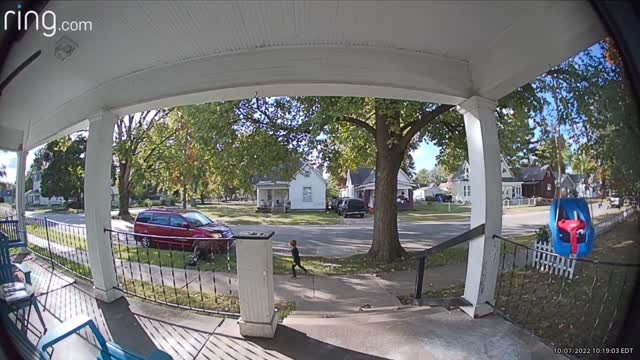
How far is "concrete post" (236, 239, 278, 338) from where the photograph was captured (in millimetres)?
2166

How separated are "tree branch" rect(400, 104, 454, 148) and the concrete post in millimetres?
4449

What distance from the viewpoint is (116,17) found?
1833 millimetres

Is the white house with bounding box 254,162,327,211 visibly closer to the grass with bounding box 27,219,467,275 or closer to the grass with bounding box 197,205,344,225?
the grass with bounding box 197,205,344,225

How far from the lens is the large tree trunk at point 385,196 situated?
19.7 ft

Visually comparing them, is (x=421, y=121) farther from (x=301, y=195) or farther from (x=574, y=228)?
(x=301, y=195)

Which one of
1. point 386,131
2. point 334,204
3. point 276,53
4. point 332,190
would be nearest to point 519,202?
point 386,131

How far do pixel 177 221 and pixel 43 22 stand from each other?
5.79 m

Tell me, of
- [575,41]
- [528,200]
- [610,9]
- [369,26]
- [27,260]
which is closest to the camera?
[610,9]

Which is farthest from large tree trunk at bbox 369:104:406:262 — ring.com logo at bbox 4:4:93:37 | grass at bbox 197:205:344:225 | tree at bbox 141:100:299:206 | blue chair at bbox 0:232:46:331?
grass at bbox 197:205:344:225

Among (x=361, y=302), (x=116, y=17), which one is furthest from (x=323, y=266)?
(x=116, y=17)

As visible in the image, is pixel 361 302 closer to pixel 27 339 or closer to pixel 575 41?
pixel 27 339

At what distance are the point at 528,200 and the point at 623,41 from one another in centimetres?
281

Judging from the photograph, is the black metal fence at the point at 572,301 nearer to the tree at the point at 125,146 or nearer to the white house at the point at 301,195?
the tree at the point at 125,146

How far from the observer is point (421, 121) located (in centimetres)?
519
